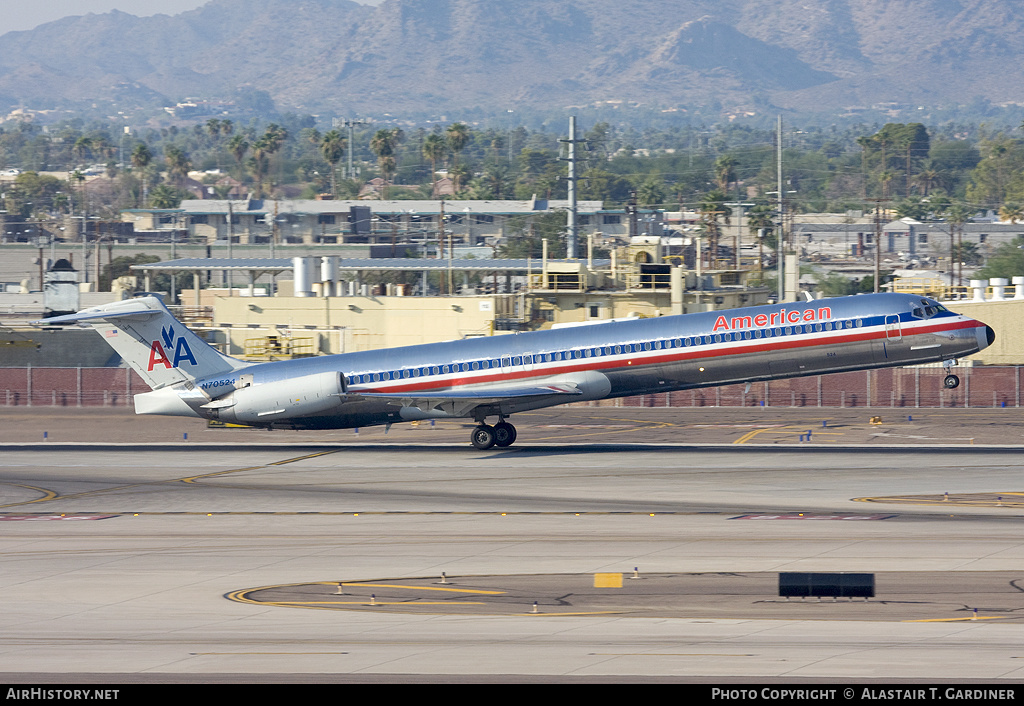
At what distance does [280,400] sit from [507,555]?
18800mm

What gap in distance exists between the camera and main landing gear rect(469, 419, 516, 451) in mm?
45031

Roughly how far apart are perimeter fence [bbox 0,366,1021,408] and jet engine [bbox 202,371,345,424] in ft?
62.4

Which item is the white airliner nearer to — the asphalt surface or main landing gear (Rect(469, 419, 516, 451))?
main landing gear (Rect(469, 419, 516, 451))

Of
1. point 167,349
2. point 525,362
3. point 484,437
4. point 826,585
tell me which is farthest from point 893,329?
point 167,349

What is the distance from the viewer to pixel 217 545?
28.7 meters

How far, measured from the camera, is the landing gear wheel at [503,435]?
45156mm

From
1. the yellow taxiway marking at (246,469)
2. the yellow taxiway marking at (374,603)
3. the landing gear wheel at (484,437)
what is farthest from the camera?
the landing gear wheel at (484,437)

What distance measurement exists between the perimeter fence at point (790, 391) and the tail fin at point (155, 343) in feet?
70.3

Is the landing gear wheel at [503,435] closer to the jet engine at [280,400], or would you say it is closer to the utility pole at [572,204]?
the jet engine at [280,400]

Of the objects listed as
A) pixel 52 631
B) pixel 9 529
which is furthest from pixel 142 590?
pixel 9 529

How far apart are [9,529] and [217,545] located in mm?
6408

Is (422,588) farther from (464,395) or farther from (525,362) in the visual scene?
(525,362)

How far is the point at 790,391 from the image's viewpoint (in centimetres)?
6159

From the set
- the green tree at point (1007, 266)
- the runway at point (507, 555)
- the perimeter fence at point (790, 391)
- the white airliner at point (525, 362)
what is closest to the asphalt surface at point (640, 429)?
the perimeter fence at point (790, 391)
